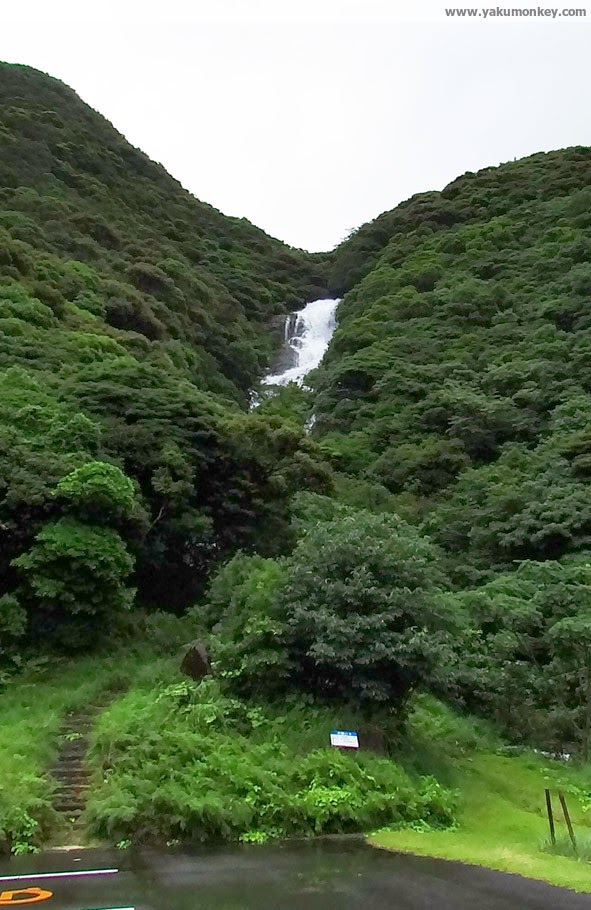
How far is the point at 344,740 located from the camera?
10633mm

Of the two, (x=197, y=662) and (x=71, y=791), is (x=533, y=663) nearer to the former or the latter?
(x=197, y=662)

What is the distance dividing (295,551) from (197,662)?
2649 millimetres

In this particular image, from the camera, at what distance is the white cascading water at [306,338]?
50.4m

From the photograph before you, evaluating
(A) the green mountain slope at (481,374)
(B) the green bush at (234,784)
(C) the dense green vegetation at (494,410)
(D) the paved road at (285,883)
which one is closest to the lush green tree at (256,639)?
(B) the green bush at (234,784)

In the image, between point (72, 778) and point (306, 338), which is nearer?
point (72, 778)

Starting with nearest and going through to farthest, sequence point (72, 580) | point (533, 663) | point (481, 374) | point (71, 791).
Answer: point (71, 791)
point (533, 663)
point (72, 580)
point (481, 374)

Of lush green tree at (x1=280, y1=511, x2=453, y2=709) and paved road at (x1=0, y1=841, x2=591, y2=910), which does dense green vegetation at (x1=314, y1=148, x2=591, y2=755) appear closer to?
lush green tree at (x1=280, y1=511, x2=453, y2=709)

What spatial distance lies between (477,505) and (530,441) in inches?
238

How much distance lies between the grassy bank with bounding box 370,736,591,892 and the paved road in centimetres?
35

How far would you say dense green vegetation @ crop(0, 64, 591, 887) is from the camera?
10344mm

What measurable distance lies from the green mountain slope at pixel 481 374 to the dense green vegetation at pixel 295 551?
0.15m

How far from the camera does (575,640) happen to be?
14.0 meters

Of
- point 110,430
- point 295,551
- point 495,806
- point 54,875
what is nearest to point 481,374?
point 110,430

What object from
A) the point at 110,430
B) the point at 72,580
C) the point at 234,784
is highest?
the point at 110,430
